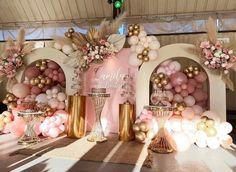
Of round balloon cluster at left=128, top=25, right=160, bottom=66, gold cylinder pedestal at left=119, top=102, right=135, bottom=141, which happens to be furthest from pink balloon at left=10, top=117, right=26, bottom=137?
round balloon cluster at left=128, top=25, right=160, bottom=66

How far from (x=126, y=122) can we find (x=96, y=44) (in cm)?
65

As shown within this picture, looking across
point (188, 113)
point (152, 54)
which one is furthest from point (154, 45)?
point (188, 113)

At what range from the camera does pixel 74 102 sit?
183 cm

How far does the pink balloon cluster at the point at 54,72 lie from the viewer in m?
2.10

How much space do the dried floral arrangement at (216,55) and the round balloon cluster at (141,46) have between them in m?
0.34

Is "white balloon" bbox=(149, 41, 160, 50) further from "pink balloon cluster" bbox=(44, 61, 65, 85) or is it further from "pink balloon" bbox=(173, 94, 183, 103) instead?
"pink balloon cluster" bbox=(44, 61, 65, 85)

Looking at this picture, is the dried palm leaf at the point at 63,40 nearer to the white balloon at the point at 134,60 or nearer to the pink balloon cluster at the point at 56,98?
the pink balloon cluster at the point at 56,98

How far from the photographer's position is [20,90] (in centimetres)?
201

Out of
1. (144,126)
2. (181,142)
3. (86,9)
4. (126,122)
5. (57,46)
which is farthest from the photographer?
(86,9)

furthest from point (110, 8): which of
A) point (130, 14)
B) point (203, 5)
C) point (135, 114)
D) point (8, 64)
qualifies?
point (135, 114)

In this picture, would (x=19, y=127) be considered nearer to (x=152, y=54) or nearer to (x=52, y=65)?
(x=52, y=65)

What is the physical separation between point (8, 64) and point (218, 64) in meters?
1.68

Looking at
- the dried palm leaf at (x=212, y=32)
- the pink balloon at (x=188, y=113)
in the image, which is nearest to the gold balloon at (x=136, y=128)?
the pink balloon at (x=188, y=113)

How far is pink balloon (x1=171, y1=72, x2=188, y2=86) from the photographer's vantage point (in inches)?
70.8
